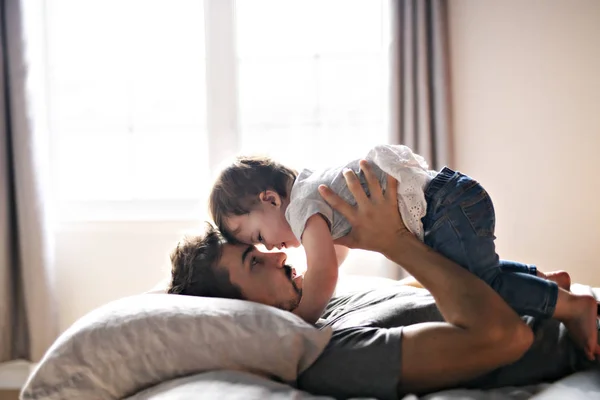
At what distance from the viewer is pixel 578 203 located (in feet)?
9.45

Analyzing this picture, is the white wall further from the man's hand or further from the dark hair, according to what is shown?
the dark hair

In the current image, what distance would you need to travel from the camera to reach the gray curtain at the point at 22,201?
3027 mm

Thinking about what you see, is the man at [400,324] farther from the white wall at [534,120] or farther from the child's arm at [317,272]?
the white wall at [534,120]

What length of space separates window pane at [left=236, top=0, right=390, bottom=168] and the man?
1685 mm

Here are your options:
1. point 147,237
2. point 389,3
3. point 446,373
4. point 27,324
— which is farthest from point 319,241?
point 27,324

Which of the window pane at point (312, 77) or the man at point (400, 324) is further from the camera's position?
the window pane at point (312, 77)

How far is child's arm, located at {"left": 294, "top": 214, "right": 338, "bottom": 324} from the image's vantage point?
1410 millimetres

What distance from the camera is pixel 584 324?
1325mm

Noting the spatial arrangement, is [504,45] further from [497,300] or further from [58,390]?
[58,390]

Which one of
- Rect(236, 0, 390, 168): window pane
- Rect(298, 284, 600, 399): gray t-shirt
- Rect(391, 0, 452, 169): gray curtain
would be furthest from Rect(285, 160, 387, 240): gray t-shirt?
Rect(236, 0, 390, 168): window pane

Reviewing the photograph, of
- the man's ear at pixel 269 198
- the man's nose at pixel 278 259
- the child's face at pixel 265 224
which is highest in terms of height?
the man's ear at pixel 269 198

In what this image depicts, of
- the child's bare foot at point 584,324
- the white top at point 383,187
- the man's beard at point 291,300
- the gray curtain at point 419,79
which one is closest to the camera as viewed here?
the child's bare foot at point 584,324

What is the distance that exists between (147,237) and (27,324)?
688mm

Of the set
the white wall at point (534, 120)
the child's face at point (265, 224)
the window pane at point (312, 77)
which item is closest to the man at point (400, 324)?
the child's face at point (265, 224)
